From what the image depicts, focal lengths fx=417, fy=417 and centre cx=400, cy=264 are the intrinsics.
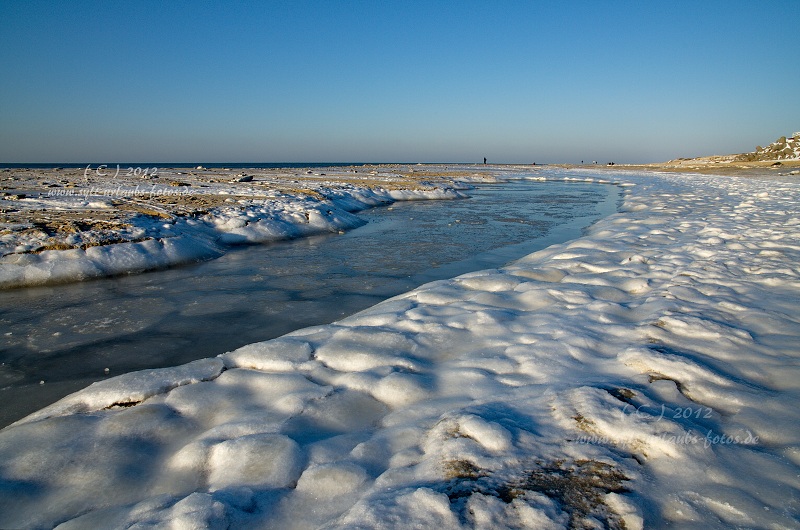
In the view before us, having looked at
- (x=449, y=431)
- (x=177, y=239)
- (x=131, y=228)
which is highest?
(x=131, y=228)

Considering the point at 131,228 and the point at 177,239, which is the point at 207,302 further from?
the point at 131,228

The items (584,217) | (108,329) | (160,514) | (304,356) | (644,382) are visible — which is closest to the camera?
(160,514)

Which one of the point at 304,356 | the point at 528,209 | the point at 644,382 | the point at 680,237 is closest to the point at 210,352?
the point at 304,356

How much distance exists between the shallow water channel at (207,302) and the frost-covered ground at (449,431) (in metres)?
0.86

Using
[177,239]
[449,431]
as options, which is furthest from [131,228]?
[449,431]

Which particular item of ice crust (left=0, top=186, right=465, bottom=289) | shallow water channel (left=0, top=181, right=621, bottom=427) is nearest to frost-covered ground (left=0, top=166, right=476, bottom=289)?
ice crust (left=0, top=186, right=465, bottom=289)

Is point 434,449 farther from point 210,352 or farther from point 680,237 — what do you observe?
point 680,237

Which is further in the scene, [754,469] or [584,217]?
[584,217]

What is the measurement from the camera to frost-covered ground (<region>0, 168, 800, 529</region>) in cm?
155

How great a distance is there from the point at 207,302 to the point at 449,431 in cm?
365

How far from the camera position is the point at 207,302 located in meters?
4.70

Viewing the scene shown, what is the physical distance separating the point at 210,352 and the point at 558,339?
274 centimetres

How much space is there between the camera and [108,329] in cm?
391

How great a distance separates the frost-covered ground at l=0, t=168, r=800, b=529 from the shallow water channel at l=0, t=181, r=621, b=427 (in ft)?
2.82
